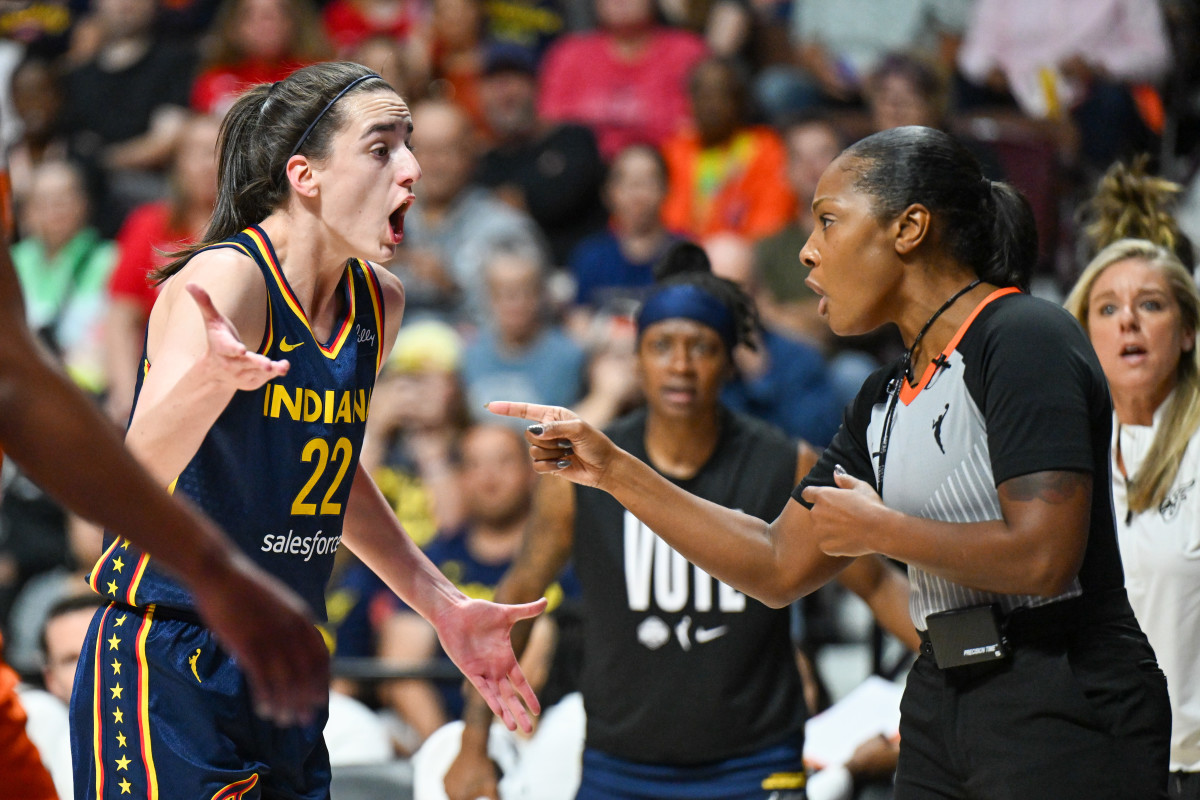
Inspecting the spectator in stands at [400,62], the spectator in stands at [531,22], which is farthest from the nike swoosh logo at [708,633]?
the spectator in stands at [531,22]

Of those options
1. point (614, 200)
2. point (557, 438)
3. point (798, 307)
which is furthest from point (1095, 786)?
point (614, 200)

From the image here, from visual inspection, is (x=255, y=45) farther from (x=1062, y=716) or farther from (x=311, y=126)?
(x=1062, y=716)

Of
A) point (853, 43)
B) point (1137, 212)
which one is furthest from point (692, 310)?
point (853, 43)

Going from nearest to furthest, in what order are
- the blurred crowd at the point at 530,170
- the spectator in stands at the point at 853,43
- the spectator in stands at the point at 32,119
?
the blurred crowd at the point at 530,170
the spectator in stands at the point at 853,43
the spectator in stands at the point at 32,119

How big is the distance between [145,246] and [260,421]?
5.00 metres

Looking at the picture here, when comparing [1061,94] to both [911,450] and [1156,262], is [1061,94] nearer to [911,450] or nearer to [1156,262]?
[1156,262]

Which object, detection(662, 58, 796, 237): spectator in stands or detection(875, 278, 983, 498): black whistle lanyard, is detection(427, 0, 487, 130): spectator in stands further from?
detection(875, 278, 983, 498): black whistle lanyard

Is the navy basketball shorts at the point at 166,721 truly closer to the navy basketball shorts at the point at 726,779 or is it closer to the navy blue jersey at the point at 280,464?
the navy blue jersey at the point at 280,464

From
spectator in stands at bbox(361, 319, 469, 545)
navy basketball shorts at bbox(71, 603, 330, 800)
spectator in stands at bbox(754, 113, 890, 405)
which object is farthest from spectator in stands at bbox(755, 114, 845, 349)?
navy basketball shorts at bbox(71, 603, 330, 800)

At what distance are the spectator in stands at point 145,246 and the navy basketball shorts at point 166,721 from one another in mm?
4338

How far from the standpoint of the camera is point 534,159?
7730 millimetres

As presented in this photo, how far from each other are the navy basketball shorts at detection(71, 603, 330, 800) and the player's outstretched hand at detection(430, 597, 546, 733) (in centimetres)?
45

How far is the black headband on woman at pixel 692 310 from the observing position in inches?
162

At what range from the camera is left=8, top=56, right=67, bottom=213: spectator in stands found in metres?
8.57
